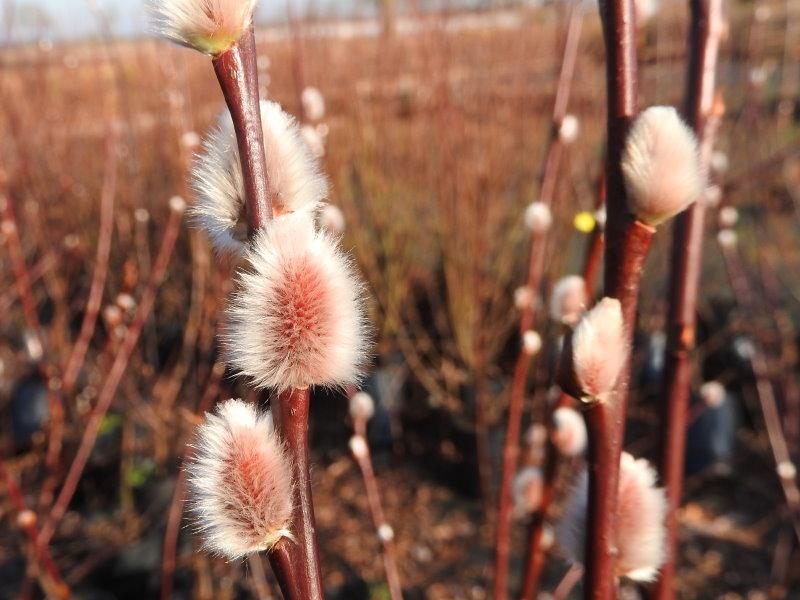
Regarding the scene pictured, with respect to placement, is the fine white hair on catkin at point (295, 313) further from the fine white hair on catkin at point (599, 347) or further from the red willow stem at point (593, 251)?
the red willow stem at point (593, 251)

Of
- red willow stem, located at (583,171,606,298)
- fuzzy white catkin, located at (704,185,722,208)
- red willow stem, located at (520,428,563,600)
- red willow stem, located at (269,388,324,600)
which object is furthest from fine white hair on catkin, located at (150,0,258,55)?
red willow stem, located at (520,428,563,600)

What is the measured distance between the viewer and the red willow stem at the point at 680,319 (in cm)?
55

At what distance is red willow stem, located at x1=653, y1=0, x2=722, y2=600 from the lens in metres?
0.55

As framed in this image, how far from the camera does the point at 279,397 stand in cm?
34

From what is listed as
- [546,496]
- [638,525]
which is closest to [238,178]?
[638,525]

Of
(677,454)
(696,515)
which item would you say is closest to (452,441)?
(696,515)

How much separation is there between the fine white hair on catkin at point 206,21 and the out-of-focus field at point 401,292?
58.8 inches

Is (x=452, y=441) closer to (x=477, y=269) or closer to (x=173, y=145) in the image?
(x=477, y=269)

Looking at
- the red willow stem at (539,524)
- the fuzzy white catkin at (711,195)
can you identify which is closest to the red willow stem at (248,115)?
the fuzzy white catkin at (711,195)

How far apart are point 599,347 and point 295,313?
0.49ft

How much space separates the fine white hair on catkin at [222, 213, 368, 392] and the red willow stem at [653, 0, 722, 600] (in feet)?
1.14

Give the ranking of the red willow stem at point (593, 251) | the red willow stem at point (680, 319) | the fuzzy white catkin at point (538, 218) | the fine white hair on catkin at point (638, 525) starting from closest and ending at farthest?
1. the fine white hair on catkin at point (638, 525)
2. the red willow stem at point (680, 319)
3. the red willow stem at point (593, 251)
4. the fuzzy white catkin at point (538, 218)

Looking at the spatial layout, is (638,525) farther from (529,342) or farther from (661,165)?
(529,342)

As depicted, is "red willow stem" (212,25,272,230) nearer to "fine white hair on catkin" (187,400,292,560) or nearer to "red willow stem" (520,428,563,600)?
"fine white hair on catkin" (187,400,292,560)
